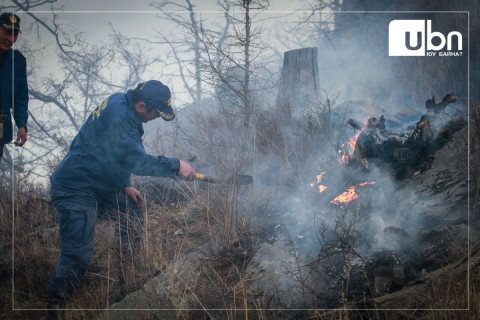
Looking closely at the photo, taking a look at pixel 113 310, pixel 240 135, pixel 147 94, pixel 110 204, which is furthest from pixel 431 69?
pixel 113 310

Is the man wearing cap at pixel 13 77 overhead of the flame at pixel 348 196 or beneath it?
overhead

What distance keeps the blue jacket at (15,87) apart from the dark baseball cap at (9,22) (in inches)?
9.0

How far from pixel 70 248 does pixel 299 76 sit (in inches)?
165

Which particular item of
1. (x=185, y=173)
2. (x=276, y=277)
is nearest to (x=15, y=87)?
(x=185, y=173)

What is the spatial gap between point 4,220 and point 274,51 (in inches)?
179

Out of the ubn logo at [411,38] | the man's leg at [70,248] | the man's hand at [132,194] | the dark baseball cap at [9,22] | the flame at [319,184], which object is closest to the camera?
the man's leg at [70,248]

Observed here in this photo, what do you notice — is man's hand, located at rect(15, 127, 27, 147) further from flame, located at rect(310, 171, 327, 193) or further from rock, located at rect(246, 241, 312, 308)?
flame, located at rect(310, 171, 327, 193)

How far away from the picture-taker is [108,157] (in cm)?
281

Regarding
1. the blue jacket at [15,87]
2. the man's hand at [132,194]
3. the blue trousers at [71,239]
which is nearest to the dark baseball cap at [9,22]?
the blue jacket at [15,87]

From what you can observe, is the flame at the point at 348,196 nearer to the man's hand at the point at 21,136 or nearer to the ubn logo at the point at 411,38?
the ubn logo at the point at 411,38

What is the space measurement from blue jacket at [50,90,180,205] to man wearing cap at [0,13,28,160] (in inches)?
35.0

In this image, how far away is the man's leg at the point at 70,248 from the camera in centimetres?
260

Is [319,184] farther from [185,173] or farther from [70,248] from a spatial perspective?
[70,248]

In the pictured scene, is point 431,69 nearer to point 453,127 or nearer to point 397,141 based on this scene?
point 453,127
